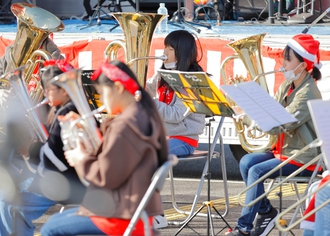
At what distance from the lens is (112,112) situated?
2.97 metres

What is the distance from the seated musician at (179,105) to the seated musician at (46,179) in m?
1.15

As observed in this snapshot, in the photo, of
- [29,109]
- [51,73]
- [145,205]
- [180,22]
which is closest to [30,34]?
[51,73]

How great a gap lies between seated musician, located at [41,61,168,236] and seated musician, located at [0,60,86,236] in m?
0.53

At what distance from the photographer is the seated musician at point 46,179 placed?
3545mm

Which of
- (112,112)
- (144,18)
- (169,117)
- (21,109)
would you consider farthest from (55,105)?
(144,18)

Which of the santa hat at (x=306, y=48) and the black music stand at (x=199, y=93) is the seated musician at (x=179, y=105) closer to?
the black music stand at (x=199, y=93)

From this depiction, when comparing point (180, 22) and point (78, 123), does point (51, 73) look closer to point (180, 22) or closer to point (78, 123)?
point (78, 123)

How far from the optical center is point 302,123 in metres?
4.24

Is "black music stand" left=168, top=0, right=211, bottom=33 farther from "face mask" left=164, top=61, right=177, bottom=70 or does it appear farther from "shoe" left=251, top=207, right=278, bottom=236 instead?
"shoe" left=251, top=207, right=278, bottom=236

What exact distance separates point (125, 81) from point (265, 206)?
78.6 inches

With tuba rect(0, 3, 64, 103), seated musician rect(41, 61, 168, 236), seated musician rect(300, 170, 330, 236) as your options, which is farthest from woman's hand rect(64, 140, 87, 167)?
tuba rect(0, 3, 64, 103)

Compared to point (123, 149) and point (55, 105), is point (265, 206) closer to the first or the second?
point (55, 105)

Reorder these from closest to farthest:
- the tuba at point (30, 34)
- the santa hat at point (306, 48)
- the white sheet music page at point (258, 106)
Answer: the white sheet music page at point (258, 106) → the santa hat at point (306, 48) → the tuba at point (30, 34)

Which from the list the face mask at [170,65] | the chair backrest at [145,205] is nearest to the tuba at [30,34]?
the face mask at [170,65]
